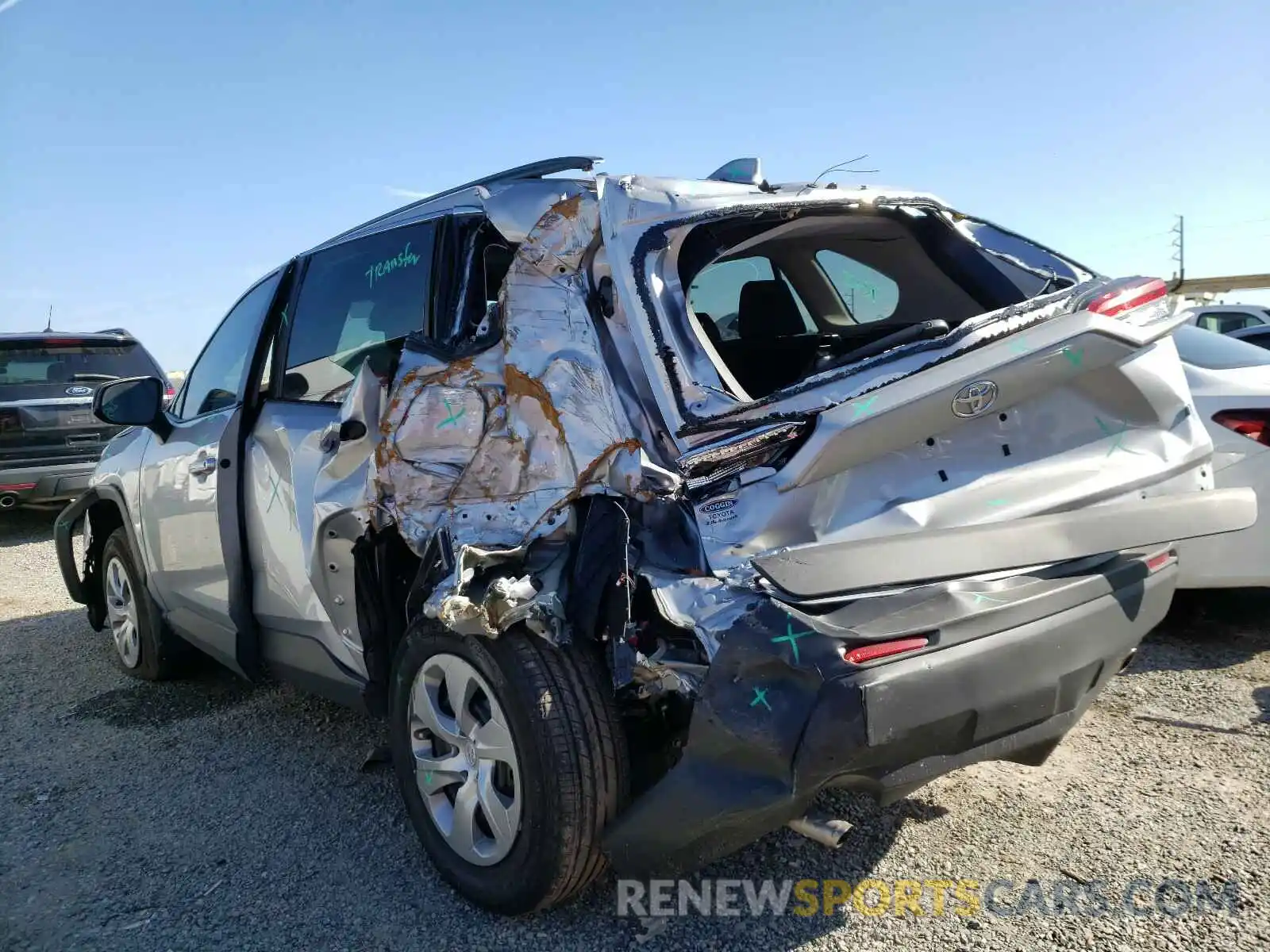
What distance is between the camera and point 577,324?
258cm

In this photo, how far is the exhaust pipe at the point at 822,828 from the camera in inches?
86.0

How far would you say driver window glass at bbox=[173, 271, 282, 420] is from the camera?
3.97 metres

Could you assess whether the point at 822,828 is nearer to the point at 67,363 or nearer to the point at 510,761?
the point at 510,761

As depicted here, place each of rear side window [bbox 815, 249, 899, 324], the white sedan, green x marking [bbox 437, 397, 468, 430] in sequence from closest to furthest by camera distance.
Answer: green x marking [bbox 437, 397, 468, 430]
rear side window [bbox 815, 249, 899, 324]
the white sedan

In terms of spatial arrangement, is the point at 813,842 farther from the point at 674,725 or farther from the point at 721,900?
the point at 674,725

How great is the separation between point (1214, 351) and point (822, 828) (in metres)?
Result: 3.54

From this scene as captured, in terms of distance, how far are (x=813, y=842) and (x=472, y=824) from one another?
1.06 m

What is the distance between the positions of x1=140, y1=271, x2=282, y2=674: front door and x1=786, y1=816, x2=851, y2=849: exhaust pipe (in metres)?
2.47

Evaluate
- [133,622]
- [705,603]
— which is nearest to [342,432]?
[705,603]

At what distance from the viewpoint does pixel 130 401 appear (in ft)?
13.8

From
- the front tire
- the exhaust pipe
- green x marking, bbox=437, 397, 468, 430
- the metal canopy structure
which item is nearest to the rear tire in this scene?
the front tire

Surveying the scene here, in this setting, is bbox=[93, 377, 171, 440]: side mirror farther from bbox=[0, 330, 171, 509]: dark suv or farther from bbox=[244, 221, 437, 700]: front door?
bbox=[0, 330, 171, 509]: dark suv

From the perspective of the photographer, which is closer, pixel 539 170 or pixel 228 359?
pixel 539 170

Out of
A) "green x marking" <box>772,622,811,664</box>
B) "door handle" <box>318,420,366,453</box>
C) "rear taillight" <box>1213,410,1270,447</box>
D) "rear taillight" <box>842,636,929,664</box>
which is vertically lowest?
"rear taillight" <box>842,636,929,664</box>
